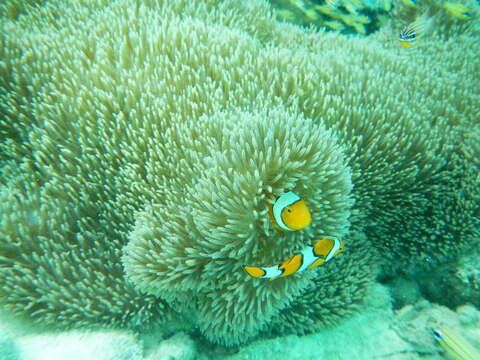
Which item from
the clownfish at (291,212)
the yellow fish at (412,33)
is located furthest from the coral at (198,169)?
the yellow fish at (412,33)

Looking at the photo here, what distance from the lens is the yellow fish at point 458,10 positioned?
4473 mm

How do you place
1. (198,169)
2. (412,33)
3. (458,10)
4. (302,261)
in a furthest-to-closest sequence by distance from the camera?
1. (458,10)
2. (412,33)
3. (198,169)
4. (302,261)

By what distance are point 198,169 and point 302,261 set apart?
96 centimetres

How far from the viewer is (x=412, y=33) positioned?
432 cm

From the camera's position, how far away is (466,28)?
4559mm

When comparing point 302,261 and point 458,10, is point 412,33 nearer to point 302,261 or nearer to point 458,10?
point 458,10

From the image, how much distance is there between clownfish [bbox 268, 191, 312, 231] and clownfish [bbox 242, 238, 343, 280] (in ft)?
0.78

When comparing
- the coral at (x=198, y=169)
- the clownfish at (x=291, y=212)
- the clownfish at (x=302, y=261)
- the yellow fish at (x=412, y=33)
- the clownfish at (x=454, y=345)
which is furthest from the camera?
the yellow fish at (x=412, y=33)

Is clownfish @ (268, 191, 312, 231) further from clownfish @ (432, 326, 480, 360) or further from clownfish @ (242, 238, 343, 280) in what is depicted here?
clownfish @ (432, 326, 480, 360)

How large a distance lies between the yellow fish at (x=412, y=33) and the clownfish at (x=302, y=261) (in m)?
3.85

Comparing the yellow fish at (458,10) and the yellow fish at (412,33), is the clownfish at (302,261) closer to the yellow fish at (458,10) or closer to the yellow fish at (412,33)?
the yellow fish at (412,33)

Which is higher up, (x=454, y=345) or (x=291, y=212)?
(x=291, y=212)

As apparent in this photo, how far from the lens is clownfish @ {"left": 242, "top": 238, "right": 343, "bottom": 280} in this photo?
6.06ft

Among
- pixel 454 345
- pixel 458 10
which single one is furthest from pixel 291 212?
pixel 458 10
